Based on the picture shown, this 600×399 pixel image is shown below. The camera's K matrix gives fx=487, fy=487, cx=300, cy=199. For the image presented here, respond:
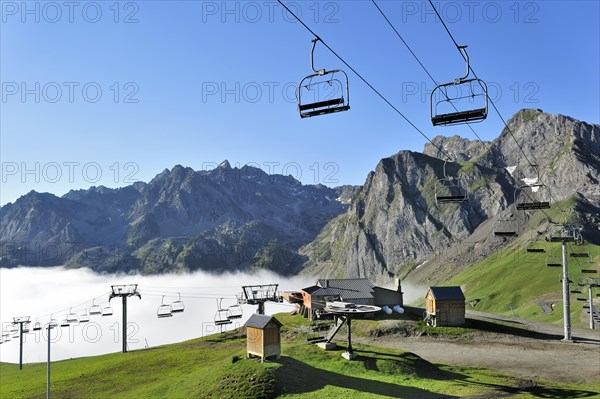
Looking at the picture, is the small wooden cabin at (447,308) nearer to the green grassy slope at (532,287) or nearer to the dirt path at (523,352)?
the dirt path at (523,352)

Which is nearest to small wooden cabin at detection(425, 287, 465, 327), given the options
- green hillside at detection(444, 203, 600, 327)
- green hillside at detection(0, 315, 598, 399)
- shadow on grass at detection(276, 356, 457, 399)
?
green hillside at detection(0, 315, 598, 399)

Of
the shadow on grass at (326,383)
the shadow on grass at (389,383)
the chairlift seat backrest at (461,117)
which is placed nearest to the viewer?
the chairlift seat backrest at (461,117)

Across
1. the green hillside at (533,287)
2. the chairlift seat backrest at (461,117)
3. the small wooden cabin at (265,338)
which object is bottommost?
the green hillside at (533,287)

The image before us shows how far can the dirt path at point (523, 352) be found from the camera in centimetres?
5772

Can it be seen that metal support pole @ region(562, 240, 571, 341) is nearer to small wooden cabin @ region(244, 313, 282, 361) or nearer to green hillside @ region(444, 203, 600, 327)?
green hillside @ region(444, 203, 600, 327)

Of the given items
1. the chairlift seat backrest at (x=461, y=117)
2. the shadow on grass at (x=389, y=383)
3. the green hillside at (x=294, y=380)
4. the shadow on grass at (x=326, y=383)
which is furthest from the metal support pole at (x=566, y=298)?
the chairlift seat backrest at (x=461, y=117)

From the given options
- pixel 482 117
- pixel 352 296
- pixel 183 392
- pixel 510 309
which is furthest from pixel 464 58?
pixel 510 309

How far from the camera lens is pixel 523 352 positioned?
6994 cm

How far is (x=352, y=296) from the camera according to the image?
104 metres

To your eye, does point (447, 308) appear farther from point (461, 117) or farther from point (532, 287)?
point (532, 287)

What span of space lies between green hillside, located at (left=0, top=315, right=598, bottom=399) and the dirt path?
17.1ft

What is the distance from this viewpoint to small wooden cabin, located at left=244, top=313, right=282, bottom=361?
5597 centimetres

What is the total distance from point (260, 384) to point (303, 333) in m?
38.5

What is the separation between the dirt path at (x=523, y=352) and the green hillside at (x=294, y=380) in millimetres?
5227
